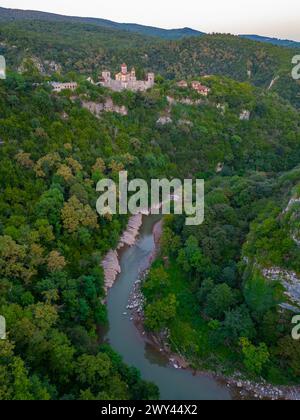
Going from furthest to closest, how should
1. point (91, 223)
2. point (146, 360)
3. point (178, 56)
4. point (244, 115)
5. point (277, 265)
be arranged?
point (178, 56), point (244, 115), point (91, 223), point (146, 360), point (277, 265)

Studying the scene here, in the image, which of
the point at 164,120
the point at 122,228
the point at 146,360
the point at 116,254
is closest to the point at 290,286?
the point at 146,360

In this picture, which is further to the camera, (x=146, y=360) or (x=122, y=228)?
(x=122, y=228)

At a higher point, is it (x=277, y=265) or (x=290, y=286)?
(x=277, y=265)

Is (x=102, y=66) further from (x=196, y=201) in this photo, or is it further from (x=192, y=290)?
(x=192, y=290)

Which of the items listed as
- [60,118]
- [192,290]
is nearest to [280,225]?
[192,290]

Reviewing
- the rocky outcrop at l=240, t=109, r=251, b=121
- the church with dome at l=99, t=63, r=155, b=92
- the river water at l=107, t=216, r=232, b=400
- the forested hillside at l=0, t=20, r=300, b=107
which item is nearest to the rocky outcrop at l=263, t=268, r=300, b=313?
the river water at l=107, t=216, r=232, b=400

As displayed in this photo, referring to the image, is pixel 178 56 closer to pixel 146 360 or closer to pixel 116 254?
pixel 116 254

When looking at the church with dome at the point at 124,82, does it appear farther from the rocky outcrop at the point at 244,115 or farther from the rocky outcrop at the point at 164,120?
the rocky outcrop at the point at 244,115

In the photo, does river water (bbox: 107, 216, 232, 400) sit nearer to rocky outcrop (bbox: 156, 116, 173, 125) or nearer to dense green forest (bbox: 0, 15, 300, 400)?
dense green forest (bbox: 0, 15, 300, 400)

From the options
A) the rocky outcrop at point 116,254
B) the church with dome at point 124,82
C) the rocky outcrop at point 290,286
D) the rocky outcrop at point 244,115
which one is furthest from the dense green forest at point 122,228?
the church with dome at point 124,82
